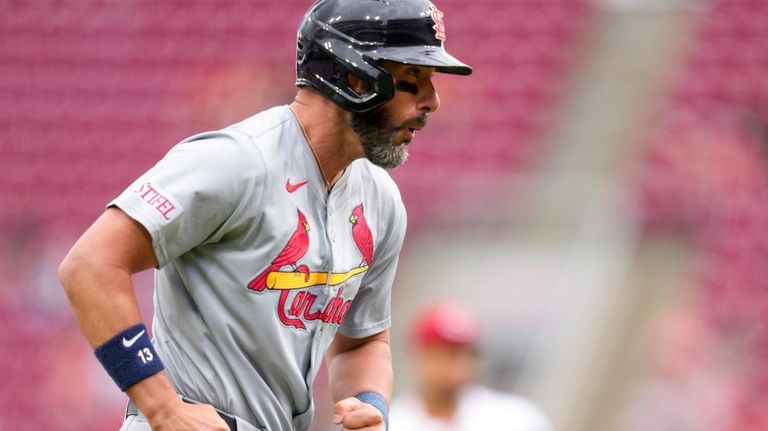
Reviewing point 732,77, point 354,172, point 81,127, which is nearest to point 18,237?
point 81,127

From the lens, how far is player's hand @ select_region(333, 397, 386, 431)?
2.84 metres

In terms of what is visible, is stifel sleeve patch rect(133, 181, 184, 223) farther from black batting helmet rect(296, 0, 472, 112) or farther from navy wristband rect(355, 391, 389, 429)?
navy wristband rect(355, 391, 389, 429)

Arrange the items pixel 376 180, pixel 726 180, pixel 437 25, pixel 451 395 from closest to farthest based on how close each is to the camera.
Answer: pixel 437 25 < pixel 376 180 < pixel 451 395 < pixel 726 180

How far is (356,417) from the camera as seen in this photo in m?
2.84

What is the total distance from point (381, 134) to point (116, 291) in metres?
0.76

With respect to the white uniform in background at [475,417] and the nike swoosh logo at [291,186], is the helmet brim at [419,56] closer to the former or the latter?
the nike swoosh logo at [291,186]

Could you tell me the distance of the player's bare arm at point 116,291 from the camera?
2.48 metres

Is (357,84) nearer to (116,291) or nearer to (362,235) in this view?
(362,235)

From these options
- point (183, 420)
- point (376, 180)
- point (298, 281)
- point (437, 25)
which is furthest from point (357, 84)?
point (183, 420)

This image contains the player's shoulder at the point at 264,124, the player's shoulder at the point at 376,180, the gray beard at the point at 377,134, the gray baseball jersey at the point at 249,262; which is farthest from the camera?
the player's shoulder at the point at 376,180

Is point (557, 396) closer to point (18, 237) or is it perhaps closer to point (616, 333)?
point (616, 333)

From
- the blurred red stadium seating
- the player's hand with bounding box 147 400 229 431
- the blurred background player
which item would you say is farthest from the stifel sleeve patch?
the blurred red stadium seating

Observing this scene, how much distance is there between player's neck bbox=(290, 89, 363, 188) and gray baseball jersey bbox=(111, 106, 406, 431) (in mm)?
36

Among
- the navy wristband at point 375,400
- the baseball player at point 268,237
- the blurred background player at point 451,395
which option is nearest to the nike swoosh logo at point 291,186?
the baseball player at point 268,237
